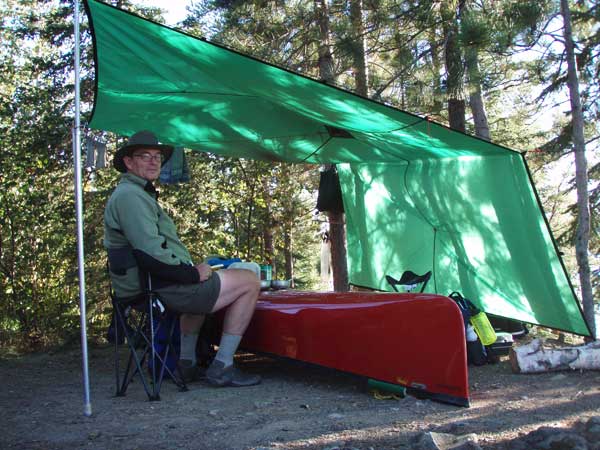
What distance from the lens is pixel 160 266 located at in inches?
147

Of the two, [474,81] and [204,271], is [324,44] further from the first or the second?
[204,271]

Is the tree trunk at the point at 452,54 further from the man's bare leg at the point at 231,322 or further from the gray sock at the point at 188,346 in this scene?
the gray sock at the point at 188,346

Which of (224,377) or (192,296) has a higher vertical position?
(192,296)

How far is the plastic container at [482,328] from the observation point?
4781mm

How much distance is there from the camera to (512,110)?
13469 millimetres

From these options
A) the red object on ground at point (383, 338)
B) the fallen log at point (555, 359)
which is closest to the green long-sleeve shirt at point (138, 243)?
the red object on ground at point (383, 338)

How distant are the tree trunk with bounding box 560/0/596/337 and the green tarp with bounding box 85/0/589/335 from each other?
34.6 inches

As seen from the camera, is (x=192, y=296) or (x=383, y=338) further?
(x=192, y=296)

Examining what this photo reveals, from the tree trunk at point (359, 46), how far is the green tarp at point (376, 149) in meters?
2.19

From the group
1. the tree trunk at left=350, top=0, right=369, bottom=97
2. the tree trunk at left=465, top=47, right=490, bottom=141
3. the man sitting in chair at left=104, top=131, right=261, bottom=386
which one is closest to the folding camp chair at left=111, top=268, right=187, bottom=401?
the man sitting in chair at left=104, top=131, right=261, bottom=386

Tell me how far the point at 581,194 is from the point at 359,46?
3901mm

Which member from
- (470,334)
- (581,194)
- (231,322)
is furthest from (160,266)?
(581,194)

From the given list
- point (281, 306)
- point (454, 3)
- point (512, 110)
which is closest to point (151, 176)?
point (281, 306)

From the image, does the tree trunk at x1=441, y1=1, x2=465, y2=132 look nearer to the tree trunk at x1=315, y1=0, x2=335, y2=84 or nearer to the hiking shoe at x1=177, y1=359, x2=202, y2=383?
the tree trunk at x1=315, y1=0, x2=335, y2=84
